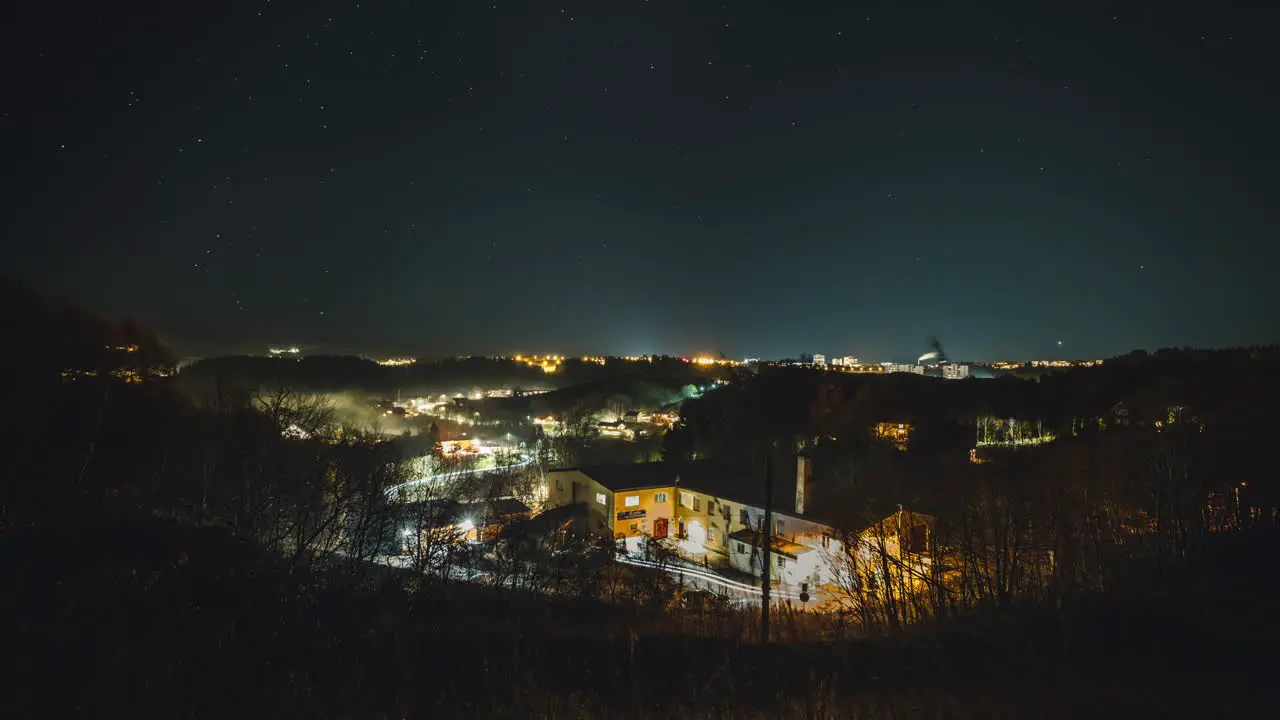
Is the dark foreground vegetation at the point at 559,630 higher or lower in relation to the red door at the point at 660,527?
higher

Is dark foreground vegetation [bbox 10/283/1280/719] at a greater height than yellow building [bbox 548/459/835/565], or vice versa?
dark foreground vegetation [bbox 10/283/1280/719]

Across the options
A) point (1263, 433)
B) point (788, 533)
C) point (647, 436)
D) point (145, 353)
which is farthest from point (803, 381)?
point (145, 353)

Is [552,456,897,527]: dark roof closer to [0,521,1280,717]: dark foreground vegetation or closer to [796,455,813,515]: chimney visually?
[796,455,813,515]: chimney

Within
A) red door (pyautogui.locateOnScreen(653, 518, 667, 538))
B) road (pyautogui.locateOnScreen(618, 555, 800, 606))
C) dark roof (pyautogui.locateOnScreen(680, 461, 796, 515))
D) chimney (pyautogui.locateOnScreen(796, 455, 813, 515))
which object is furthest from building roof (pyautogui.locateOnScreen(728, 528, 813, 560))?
red door (pyautogui.locateOnScreen(653, 518, 667, 538))

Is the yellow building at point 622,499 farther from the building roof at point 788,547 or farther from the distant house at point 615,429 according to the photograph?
the distant house at point 615,429

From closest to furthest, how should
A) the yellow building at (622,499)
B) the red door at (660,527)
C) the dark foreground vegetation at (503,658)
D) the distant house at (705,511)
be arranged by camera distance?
the dark foreground vegetation at (503,658)
the distant house at (705,511)
the yellow building at (622,499)
the red door at (660,527)

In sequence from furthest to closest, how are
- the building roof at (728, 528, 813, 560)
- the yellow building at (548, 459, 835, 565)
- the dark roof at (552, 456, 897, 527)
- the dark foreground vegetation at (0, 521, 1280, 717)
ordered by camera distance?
the yellow building at (548, 459, 835, 565)
the dark roof at (552, 456, 897, 527)
the building roof at (728, 528, 813, 560)
the dark foreground vegetation at (0, 521, 1280, 717)

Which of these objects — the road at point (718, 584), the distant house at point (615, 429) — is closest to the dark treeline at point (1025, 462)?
the road at point (718, 584)

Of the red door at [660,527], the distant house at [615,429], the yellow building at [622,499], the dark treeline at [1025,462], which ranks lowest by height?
the red door at [660,527]

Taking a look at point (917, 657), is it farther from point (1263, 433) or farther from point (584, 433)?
point (584, 433)

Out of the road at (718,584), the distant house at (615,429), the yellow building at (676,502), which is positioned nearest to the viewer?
the road at (718,584)

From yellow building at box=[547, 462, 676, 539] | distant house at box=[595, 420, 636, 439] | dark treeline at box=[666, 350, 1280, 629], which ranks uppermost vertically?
dark treeline at box=[666, 350, 1280, 629]
